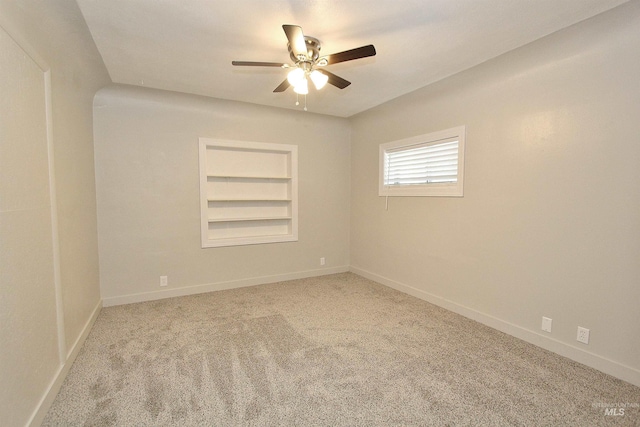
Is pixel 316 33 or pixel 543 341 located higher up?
pixel 316 33

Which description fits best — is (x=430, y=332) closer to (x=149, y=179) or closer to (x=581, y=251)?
(x=581, y=251)

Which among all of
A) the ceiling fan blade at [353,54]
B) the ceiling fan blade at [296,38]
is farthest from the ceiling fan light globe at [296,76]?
the ceiling fan blade at [353,54]

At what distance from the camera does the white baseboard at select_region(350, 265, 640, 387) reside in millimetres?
2057

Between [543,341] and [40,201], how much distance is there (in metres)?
3.89

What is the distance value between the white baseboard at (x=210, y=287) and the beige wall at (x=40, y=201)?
0.81 m

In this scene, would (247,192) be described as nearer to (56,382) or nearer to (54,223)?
(54,223)

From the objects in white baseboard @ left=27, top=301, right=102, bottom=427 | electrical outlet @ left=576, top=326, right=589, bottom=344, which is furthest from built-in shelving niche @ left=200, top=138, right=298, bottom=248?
electrical outlet @ left=576, top=326, right=589, bottom=344

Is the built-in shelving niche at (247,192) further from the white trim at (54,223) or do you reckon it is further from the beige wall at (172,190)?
Answer: the white trim at (54,223)

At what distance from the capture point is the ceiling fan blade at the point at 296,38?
1.73 metres

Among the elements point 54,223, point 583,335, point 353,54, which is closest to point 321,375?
point 583,335

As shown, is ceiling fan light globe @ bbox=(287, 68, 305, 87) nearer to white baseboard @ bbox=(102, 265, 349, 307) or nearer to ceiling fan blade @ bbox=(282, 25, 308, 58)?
ceiling fan blade @ bbox=(282, 25, 308, 58)

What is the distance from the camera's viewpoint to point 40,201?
1819mm

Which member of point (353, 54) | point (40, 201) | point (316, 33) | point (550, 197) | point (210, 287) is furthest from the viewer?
point (210, 287)

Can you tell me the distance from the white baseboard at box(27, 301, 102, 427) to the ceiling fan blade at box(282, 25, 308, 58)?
2.58 meters
